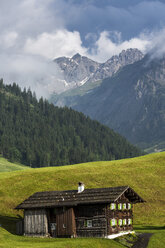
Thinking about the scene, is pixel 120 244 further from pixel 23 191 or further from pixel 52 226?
pixel 23 191

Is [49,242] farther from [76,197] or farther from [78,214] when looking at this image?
[76,197]

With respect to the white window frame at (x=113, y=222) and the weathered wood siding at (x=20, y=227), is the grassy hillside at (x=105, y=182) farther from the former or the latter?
the white window frame at (x=113, y=222)

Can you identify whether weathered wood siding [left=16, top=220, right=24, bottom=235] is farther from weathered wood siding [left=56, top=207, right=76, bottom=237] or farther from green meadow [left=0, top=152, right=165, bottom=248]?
weathered wood siding [left=56, top=207, right=76, bottom=237]

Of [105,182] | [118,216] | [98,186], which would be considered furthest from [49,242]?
[105,182]

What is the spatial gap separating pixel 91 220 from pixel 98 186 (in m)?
34.1

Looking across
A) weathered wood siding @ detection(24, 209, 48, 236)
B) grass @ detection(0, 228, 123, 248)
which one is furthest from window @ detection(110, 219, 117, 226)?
weathered wood siding @ detection(24, 209, 48, 236)

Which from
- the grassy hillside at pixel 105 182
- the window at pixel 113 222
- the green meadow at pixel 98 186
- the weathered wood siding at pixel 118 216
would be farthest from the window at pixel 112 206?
the grassy hillside at pixel 105 182

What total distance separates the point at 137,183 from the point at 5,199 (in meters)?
32.8

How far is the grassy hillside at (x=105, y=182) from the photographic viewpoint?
7738 centimetres

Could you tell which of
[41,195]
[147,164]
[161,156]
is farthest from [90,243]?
[161,156]

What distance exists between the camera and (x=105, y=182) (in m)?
93.1

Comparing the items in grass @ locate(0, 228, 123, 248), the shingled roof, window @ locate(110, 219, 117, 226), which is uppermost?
the shingled roof

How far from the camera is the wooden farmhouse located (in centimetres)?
5497

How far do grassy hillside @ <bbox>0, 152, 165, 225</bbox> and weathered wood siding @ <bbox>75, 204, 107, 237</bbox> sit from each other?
63.1 ft
